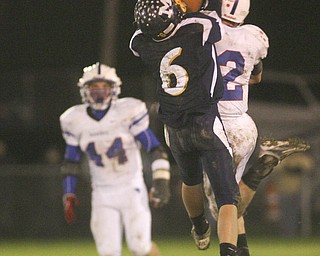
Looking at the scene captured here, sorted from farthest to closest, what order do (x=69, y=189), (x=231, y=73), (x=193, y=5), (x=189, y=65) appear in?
(x=69, y=189) < (x=231, y=73) < (x=193, y=5) < (x=189, y=65)

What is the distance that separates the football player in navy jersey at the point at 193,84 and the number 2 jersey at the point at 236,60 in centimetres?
51

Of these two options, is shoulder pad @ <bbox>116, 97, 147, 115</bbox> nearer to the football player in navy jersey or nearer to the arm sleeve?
the arm sleeve

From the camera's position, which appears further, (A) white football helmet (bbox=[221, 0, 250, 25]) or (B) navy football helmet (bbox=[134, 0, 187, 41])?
(A) white football helmet (bbox=[221, 0, 250, 25])

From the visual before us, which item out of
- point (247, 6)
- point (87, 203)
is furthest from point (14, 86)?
point (247, 6)

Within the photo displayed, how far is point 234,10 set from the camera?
27.6 feet

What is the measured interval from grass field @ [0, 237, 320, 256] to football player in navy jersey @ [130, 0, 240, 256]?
4.38 m

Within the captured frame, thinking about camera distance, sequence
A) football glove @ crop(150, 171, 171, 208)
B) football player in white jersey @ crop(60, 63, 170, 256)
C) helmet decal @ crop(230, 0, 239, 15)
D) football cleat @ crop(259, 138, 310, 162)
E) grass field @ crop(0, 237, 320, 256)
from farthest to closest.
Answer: grass field @ crop(0, 237, 320, 256) → football player in white jersey @ crop(60, 63, 170, 256) → football glove @ crop(150, 171, 171, 208) → football cleat @ crop(259, 138, 310, 162) → helmet decal @ crop(230, 0, 239, 15)

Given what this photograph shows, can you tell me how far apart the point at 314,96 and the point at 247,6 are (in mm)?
12210

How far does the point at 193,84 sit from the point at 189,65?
128mm

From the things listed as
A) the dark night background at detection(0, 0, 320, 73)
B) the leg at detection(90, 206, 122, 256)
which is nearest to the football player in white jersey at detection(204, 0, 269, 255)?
the leg at detection(90, 206, 122, 256)

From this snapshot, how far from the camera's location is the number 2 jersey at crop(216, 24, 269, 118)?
27.4 feet

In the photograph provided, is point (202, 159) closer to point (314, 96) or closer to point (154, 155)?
point (154, 155)

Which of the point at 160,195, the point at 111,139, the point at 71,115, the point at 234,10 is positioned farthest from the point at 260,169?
the point at 71,115

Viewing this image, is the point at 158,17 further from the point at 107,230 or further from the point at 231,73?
the point at 107,230
